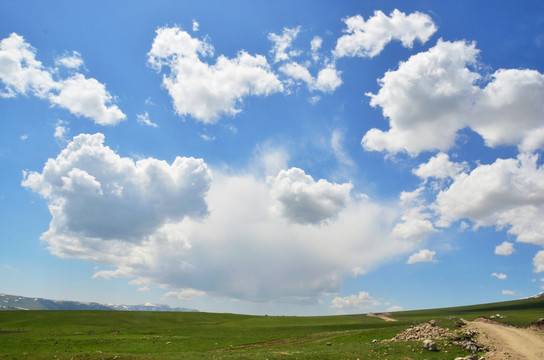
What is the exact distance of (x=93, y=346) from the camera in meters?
60.2

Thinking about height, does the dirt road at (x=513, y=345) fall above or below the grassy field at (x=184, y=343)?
above

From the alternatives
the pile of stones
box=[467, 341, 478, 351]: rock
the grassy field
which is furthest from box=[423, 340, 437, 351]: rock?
the pile of stones

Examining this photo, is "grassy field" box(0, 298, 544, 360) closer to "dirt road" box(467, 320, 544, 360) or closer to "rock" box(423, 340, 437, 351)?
"rock" box(423, 340, 437, 351)

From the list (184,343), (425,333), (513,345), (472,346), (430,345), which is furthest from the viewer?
(184,343)

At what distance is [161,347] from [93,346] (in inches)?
555

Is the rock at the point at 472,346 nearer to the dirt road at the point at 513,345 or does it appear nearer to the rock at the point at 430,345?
the dirt road at the point at 513,345

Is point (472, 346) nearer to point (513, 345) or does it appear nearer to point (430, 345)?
point (430, 345)

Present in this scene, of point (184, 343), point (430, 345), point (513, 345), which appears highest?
point (430, 345)

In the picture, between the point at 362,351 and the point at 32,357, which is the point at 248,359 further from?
the point at 32,357

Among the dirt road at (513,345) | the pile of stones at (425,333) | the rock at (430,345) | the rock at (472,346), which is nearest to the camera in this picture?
the dirt road at (513,345)

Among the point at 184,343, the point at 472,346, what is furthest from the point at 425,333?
the point at 184,343

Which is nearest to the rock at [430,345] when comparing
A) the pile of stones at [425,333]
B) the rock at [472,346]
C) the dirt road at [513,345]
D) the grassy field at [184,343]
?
the grassy field at [184,343]

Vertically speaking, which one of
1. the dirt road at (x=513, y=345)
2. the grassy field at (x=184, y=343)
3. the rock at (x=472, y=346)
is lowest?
the grassy field at (x=184, y=343)

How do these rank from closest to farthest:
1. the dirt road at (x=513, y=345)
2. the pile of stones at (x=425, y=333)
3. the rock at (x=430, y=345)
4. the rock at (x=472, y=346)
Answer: the dirt road at (x=513, y=345), the rock at (x=472, y=346), the rock at (x=430, y=345), the pile of stones at (x=425, y=333)
